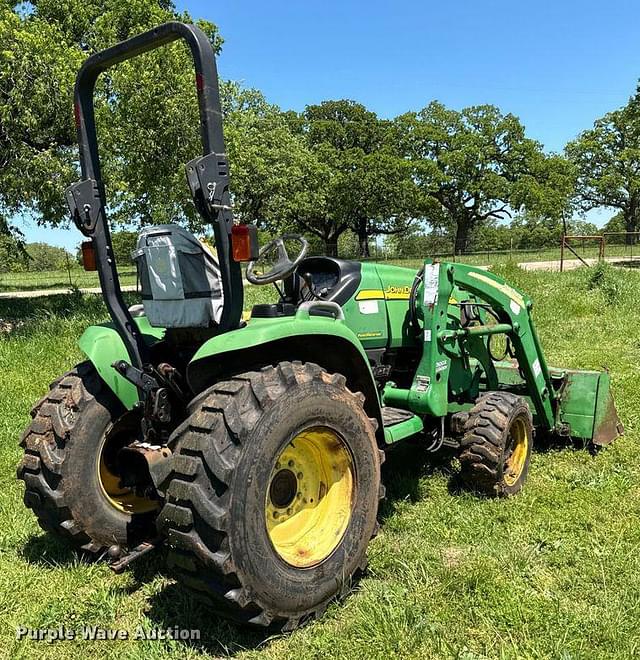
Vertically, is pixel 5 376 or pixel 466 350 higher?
pixel 466 350

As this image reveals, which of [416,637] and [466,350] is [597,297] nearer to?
[466,350]

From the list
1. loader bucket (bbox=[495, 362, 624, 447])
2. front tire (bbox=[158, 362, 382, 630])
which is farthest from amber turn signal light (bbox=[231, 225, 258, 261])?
loader bucket (bbox=[495, 362, 624, 447])

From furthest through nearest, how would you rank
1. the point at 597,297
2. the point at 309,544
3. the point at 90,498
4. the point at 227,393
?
the point at 597,297, the point at 90,498, the point at 309,544, the point at 227,393

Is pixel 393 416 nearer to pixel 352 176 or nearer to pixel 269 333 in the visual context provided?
pixel 269 333

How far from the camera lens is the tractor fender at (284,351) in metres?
2.86

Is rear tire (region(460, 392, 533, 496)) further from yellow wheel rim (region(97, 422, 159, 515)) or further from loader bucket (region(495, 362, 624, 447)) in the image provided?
yellow wheel rim (region(97, 422, 159, 515))

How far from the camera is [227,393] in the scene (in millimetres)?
2760

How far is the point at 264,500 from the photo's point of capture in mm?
2707

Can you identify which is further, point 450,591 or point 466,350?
point 466,350

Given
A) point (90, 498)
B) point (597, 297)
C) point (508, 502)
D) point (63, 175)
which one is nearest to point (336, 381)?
point (90, 498)

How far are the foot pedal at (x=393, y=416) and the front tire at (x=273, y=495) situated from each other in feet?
2.60

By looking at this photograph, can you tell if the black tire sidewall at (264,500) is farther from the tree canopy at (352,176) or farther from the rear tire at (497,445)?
the tree canopy at (352,176)

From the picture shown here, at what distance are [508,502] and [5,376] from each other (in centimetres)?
617

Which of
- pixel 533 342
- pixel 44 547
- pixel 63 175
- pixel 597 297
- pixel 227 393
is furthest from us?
pixel 597 297
